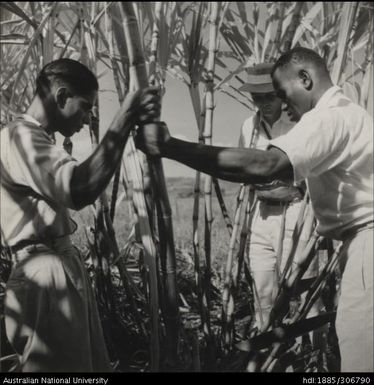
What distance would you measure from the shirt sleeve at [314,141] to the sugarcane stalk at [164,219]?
0.29m

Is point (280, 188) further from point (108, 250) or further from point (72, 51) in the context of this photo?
point (72, 51)

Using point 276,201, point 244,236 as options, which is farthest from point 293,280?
point 276,201

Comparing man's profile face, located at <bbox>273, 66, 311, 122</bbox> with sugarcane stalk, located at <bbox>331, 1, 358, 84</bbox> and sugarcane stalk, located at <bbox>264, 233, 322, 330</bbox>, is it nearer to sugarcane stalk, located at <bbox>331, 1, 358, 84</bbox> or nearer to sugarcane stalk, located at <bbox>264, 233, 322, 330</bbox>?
sugarcane stalk, located at <bbox>331, 1, 358, 84</bbox>

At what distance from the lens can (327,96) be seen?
1229 mm

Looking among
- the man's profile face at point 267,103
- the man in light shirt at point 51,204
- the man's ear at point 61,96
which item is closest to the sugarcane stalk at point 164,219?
the man in light shirt at point 51,204

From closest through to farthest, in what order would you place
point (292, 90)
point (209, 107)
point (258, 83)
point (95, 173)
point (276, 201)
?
point (95, 173), point (292, 90), point (209, 107), point (258, 83), point (276, 201)

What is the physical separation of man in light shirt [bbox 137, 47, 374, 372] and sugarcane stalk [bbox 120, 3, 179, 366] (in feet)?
0.27

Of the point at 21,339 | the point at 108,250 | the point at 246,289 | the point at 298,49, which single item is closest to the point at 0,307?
the point at 108,250

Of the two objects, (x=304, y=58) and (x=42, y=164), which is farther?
(x=304, y=58)

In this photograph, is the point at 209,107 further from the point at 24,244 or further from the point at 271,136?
the point at 271,136

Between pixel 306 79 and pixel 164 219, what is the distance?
1.60 feet

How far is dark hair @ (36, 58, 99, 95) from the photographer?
1.25 meters

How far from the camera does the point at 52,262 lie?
3.99 ft
